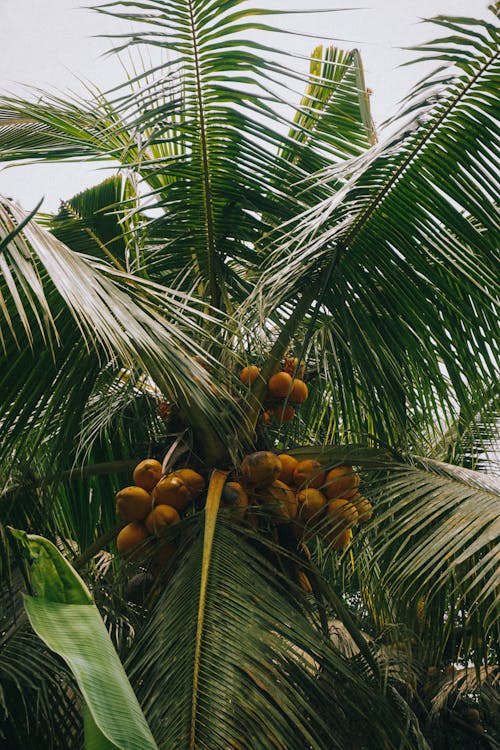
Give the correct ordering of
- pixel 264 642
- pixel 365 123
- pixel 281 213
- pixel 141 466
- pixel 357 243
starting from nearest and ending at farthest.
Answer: pixel 264 642 < pixel 141 466 < pixel 357 243 < pixel 281 213 < pixel 365 123

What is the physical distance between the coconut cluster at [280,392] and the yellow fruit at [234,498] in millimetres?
284

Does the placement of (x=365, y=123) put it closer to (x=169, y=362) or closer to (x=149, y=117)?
(x=149, y=117)

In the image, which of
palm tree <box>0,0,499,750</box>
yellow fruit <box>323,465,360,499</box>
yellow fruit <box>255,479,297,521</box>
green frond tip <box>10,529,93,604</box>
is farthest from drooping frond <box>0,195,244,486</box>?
green frond tip <box>10,529,93,604</box>

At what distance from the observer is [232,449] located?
2.19 metres

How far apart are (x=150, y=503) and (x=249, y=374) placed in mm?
493

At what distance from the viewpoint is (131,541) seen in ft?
6.88

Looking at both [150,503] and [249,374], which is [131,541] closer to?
[150,503]

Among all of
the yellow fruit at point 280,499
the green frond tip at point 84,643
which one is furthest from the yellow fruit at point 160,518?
the green frond tip at point 84,643

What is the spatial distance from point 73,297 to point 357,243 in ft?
3.62

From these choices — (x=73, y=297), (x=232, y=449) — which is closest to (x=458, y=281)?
(x=232, y=449)

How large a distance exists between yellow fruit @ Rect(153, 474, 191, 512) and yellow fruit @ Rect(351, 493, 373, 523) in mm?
466

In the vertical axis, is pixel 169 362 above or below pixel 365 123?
below

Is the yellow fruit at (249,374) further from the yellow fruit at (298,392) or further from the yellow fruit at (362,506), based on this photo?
the yellow fruit at (362,506)

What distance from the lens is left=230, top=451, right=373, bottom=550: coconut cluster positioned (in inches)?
84.2
